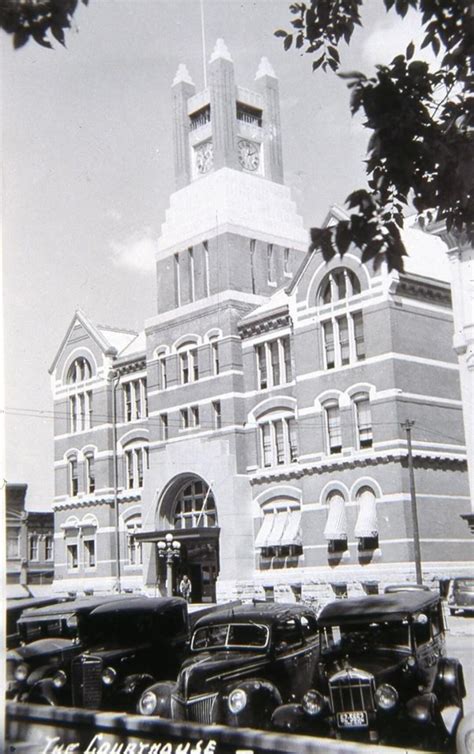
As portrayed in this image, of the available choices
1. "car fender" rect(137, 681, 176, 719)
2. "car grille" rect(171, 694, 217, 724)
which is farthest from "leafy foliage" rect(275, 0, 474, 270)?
"car fender" rect(137, 681, 176, 719)

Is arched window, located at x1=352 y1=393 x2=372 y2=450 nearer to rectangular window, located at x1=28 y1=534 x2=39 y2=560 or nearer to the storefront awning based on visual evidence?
the storefront awning

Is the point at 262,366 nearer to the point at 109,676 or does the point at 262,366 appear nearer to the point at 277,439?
the point at 277,439

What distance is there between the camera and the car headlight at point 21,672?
11.8m

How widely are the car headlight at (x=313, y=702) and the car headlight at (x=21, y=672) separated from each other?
4.55 meters

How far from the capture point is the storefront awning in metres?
21.7

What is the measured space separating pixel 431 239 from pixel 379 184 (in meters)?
4.38

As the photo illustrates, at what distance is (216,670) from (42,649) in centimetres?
369

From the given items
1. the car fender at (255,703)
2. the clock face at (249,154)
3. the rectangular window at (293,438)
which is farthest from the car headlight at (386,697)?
the rectangular window at (293,438)

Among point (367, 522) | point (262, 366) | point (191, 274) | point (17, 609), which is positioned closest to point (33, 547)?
point (17, 609)

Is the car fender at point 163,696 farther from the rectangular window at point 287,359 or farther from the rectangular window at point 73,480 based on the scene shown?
the rectangular window at point 287,359

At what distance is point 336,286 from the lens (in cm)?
2197

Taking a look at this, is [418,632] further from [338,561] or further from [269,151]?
[338,561]

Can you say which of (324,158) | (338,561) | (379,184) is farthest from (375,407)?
(379,184)

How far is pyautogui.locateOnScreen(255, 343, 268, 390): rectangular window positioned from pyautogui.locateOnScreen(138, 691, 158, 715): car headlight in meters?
17.1
